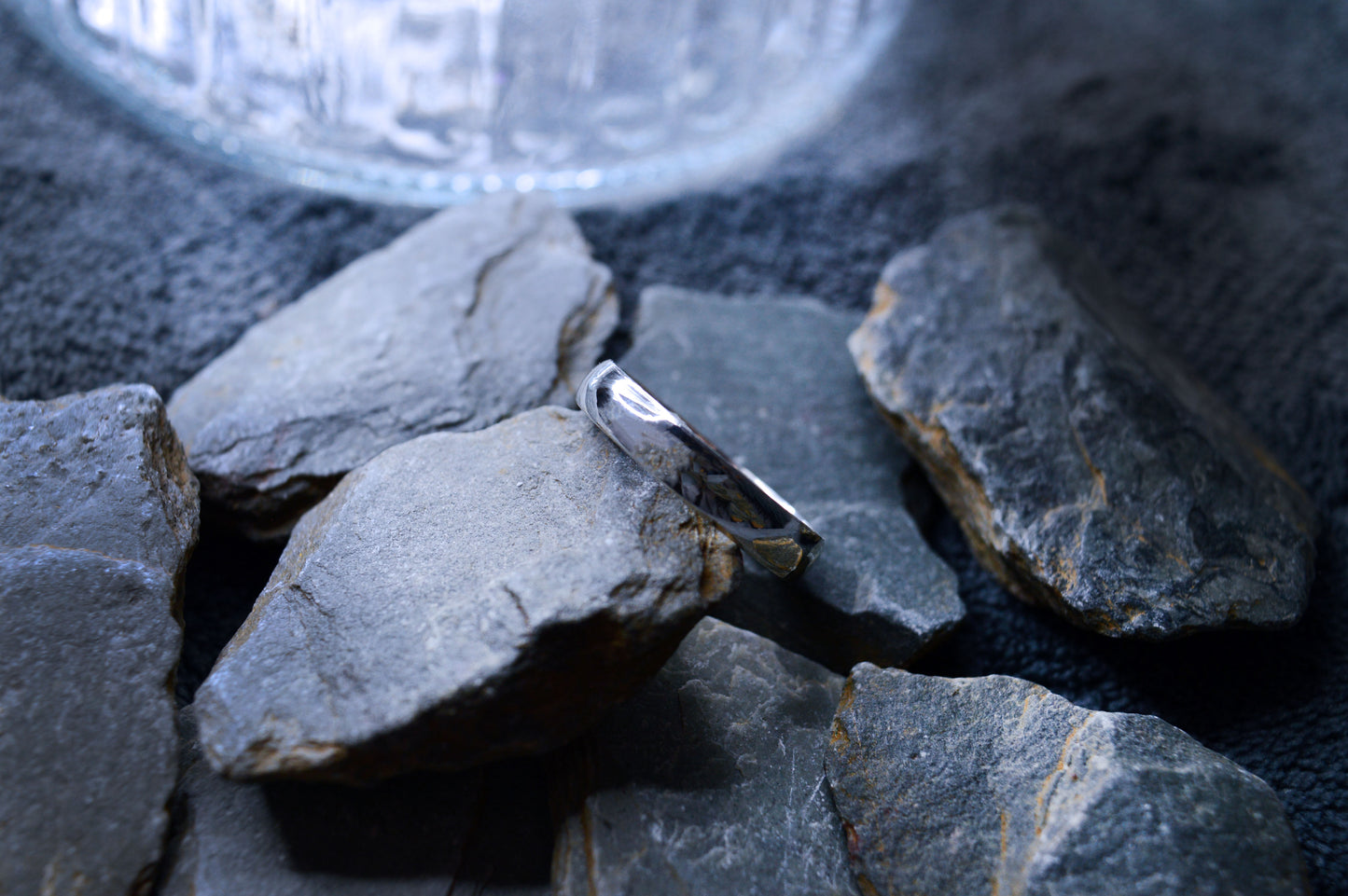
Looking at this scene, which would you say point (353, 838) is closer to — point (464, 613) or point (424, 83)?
point (464, 613)

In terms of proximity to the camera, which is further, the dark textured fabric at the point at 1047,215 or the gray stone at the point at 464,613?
the dark textured fabric at the point at 1047,215

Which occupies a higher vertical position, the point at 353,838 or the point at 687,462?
the point at 687,462

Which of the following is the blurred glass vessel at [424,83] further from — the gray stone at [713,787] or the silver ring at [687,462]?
the gray stone at [713,787]

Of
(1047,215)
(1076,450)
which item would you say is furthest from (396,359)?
(1047,215)

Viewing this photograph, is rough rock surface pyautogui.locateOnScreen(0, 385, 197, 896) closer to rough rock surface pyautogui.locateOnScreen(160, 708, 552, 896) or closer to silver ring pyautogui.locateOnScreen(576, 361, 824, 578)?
rough rock surface pyautogui.locateOnScreen(160, 708, 552, 896)

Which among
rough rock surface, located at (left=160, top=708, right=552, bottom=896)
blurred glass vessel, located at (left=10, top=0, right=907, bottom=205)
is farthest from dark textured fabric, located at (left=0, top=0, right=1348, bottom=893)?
rough rock surface, located at (left=160, top=708, right=552, bottom=896)

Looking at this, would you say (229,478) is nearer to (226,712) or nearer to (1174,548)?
(226,712)

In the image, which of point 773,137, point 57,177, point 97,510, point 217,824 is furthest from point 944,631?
point 57,177

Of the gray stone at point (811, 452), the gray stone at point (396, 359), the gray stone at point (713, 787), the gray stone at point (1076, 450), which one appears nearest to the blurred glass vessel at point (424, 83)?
the gray stone at point (396, 359)
